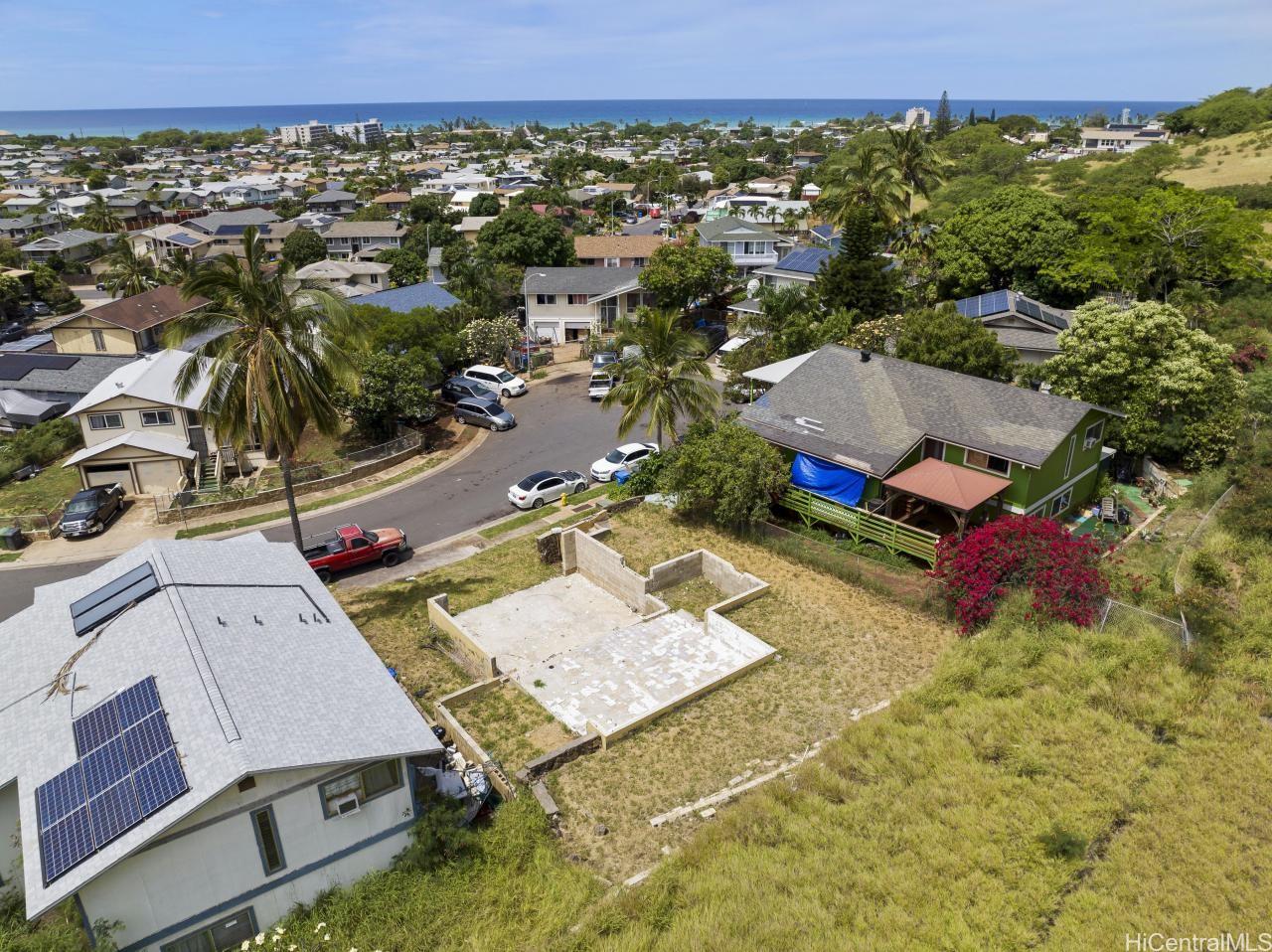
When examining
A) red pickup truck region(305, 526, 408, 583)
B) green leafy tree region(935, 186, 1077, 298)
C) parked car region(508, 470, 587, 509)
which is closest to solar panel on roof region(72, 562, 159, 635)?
red pickup truck region(305, 526, 408, 583)

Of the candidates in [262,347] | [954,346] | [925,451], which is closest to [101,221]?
[262,347]

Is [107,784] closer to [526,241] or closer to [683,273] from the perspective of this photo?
[683,273]

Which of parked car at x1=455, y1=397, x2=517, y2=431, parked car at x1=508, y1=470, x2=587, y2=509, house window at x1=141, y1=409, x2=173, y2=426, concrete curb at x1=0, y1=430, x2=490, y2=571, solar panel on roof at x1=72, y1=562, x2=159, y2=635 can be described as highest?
solar panel on roof at x1=72, y1=562, x2=159, y2=635

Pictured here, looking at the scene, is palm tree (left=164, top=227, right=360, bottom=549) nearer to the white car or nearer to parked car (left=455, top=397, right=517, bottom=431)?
the white car

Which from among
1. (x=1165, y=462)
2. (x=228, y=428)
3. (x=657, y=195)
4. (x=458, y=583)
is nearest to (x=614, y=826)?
(x=458, y=583)

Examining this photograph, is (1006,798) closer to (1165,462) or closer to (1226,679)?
(1226,679)

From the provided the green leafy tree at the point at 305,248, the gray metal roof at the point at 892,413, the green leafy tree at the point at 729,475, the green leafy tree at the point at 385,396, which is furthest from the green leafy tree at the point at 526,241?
the green leafy tree at the point at 729,475

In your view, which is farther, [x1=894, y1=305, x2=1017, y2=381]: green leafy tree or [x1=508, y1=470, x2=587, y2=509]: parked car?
[x1=894, y1=305, x2=1017, y2=381]: green leafy tree

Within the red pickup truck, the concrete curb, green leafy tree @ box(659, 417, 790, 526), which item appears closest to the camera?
green leafy tree @ box(659, 417, 790, 526)
